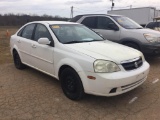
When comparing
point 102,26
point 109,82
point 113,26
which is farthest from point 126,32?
point 109,82

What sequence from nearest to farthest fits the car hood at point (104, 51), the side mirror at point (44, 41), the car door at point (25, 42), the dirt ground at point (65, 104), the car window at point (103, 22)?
the dirt ground at point (65, 104)
the car hood at point (104, 51)
the side mirror at point (44, 41)
the car door at point (25, 42)
the car window at point (103, 22)

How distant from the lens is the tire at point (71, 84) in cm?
427

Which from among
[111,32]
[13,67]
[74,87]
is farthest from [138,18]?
[74,87]

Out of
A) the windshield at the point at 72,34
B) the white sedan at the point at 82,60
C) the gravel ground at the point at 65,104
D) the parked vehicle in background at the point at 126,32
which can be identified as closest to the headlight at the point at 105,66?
the white sedan at the point at 82,60

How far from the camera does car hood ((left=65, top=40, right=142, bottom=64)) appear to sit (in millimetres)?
4195

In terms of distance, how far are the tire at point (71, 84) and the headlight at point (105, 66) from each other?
0.44 metres

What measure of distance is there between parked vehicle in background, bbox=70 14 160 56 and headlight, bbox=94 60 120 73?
3405 millimetres

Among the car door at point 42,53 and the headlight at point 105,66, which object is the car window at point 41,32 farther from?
the headlight at point 105,66

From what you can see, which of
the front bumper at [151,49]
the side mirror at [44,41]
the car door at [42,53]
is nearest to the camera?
the side mirror at [44,41]

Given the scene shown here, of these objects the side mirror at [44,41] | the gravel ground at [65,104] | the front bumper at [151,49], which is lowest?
the gravel ground at [65,104]

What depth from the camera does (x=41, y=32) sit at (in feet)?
18.3

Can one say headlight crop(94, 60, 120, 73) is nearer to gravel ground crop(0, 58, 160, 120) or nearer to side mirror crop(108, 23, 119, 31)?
gravel ground crop(0, 58, 160, 120)

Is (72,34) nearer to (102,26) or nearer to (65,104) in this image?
(65,104)

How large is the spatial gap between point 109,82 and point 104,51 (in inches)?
30.7
